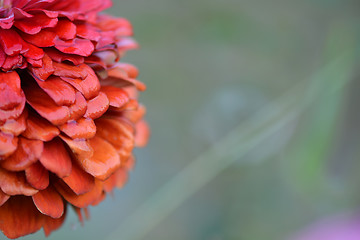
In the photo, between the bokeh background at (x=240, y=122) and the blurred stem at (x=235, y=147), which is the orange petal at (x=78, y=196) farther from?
the blurred stem at (x=235, y=147)

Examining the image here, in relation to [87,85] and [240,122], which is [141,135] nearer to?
[87,85]

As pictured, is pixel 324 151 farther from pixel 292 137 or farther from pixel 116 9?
pixel 116 9

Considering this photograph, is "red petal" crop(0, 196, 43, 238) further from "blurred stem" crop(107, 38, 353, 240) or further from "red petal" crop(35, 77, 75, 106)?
"blurred stem" crop(107, 38, 353, 240)

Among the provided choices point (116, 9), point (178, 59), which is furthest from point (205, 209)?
point (116, 9)

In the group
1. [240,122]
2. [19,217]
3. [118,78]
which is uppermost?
[240,122]

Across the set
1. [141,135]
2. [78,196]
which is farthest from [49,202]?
[141,135]

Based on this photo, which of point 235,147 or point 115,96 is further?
point 235,147
